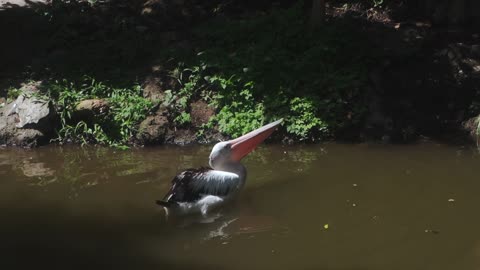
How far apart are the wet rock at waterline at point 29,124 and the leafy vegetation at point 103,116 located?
172mm

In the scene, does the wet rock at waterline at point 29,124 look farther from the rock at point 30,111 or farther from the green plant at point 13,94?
the green plant at point 13,94

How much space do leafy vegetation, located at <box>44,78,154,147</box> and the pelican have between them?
221 cm

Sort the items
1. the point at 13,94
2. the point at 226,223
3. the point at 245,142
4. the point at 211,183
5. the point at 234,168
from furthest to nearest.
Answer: the point at 13,94 → the point at 245,142 → the point at 234,168 → the point at 211,183 → the point at 226,223

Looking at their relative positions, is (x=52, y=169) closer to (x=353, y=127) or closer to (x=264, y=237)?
(x=264, y=237)

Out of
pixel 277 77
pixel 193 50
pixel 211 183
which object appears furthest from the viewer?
pixel 193 50

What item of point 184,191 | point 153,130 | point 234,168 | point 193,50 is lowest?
point 184,191

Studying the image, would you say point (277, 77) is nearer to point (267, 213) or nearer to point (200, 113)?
point (200, 113)

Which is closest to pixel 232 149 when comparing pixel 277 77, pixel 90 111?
pixel 277 77

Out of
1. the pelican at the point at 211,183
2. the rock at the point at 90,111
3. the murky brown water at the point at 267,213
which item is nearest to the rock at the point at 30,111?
the rock at the point at 90,111

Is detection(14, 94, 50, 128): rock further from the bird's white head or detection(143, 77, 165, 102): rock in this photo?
the bird's white head

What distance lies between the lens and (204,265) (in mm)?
4977

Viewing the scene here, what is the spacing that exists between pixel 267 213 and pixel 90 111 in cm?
358

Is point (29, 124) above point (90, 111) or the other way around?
the other way around

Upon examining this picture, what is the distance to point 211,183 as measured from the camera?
20.2 feet
